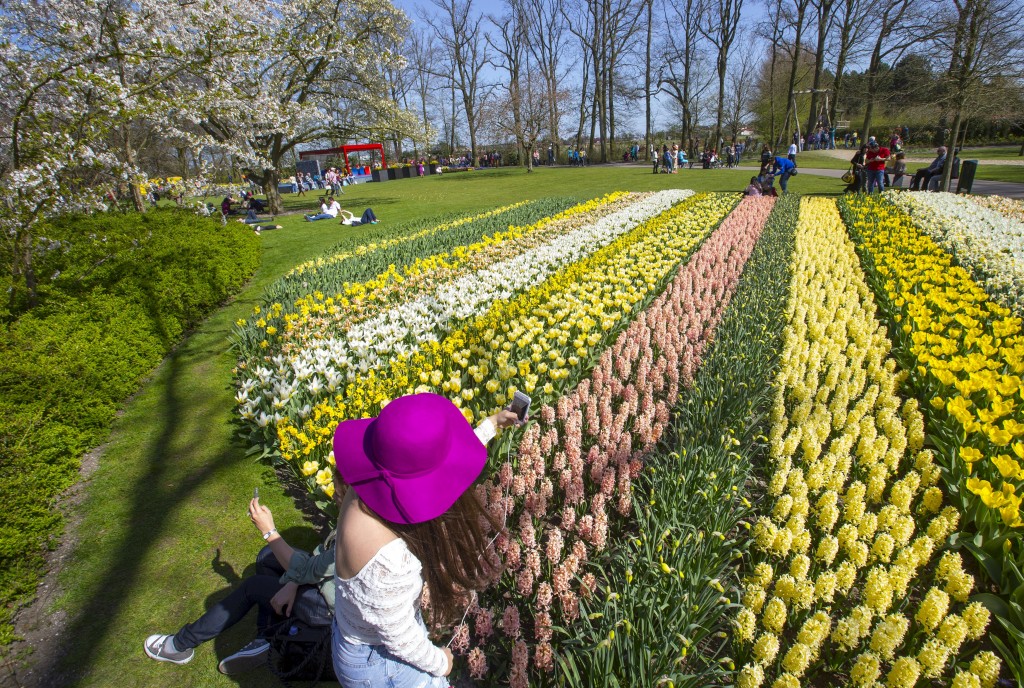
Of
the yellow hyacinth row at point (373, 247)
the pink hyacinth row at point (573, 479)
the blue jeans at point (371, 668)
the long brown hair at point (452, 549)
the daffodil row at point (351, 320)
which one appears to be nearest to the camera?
the long brown hair at point (452, 549)

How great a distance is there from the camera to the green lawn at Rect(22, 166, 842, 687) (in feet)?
8.94

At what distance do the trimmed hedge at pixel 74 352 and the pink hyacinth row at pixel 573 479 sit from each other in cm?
268

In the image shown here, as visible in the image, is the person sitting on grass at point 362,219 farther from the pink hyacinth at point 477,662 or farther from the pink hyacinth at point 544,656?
the pink hyacinth at point 544,656

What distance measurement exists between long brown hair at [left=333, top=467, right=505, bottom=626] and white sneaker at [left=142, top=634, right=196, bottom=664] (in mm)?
1826

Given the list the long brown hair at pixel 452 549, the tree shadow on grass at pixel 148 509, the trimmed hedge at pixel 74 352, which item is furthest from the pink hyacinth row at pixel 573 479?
the trimmed hedge at pixel 74 352

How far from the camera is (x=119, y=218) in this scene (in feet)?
40.1

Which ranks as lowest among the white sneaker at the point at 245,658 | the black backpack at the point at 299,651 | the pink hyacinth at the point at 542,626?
the white sneaker at the point at 245,658

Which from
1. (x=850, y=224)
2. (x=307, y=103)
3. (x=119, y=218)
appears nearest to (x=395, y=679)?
(x=850, y=224)

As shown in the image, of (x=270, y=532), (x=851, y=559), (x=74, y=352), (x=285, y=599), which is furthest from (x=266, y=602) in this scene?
(x=74, y=352)

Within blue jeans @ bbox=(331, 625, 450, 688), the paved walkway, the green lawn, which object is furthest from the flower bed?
the paved walkway

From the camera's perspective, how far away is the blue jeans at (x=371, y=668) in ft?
5.79

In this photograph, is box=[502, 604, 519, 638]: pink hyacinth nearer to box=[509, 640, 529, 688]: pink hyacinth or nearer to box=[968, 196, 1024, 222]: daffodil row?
box=[509, 640, 529, 688]: pink hyacinth

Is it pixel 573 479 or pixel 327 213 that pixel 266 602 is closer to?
pixel 573 479

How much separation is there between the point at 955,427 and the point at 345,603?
393cm
